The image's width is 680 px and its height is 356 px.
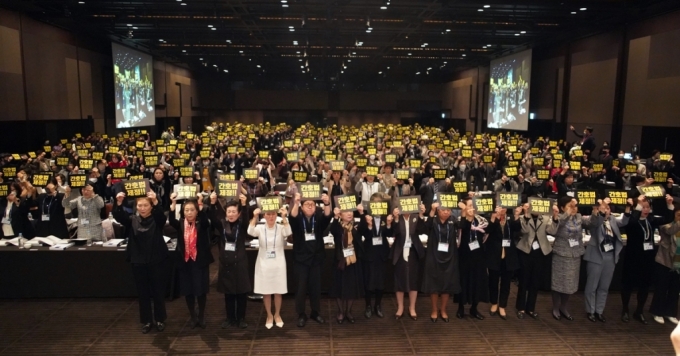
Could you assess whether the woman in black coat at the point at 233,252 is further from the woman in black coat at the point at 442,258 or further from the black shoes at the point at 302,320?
the woman in black coat at the point at 442,258

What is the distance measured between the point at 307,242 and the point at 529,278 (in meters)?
3.30

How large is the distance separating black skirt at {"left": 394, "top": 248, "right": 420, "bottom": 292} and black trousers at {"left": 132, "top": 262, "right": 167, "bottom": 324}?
10.8 feet

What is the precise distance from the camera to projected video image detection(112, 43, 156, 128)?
23.9m

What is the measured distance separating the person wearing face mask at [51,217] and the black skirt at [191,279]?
349 cm

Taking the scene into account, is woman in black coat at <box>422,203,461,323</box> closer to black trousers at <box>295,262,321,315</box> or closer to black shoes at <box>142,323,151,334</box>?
black trousers at <box>295,262,321,315</box>

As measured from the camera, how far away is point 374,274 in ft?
21.9

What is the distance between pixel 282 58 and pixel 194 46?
671 centimetres

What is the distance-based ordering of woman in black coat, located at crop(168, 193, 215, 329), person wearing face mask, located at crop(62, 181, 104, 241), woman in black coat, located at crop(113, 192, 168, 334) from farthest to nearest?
1. person wearing face mask, located at crop(62, 181, 104, 241)
2. woman in black coat, located at crop(168, 193, 215, 329)
3. woman in black coat, located at crop(113, 192, 168, 334)

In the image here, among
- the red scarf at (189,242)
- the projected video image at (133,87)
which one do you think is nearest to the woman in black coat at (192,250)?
the red scarf at (189,242)

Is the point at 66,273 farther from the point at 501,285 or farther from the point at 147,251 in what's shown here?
the point at 501,285

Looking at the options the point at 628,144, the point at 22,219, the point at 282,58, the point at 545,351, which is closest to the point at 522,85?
the point at 628,144

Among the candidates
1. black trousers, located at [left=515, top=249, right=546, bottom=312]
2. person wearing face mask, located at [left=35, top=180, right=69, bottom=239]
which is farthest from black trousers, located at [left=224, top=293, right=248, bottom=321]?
black trousers, located at [left=515, top=249, right=546, bottom=312]

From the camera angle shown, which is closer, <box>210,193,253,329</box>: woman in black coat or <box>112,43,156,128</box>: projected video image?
<box>210,193,253,329</box>: woman in black coat

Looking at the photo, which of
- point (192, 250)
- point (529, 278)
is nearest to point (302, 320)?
point (192, 250)
